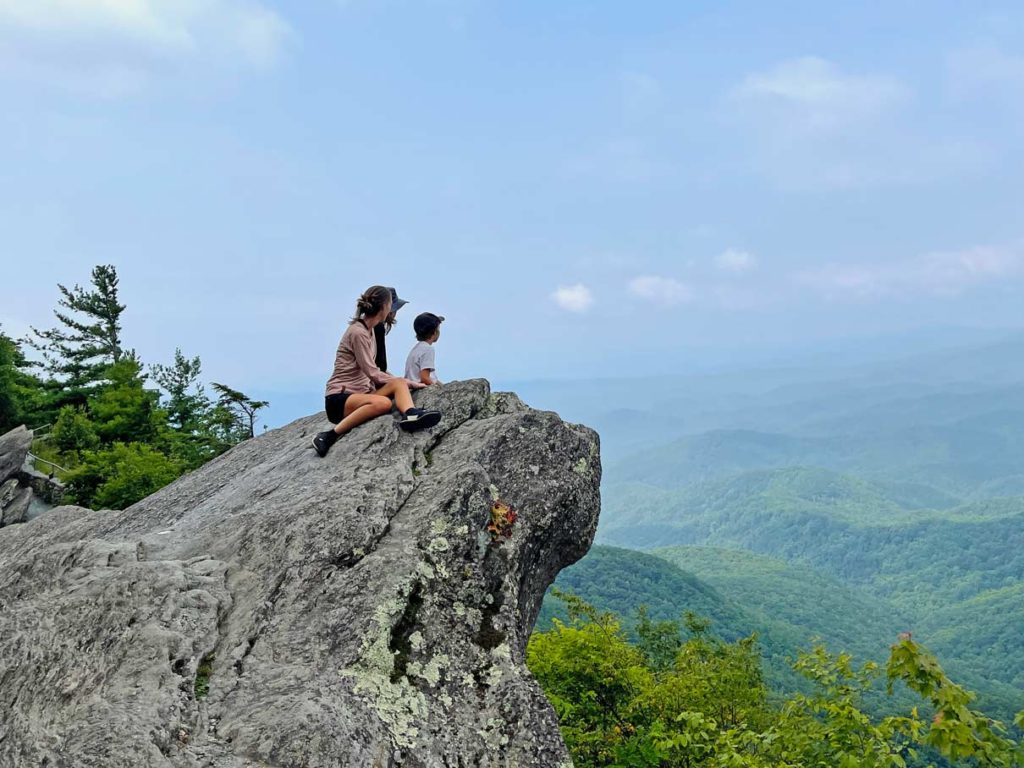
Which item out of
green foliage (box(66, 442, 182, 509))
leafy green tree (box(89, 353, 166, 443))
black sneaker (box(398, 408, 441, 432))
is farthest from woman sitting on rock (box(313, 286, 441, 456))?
leafy green tree (box(89, 353, 166, 443))

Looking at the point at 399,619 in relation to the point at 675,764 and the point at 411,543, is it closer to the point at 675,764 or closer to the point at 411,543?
the point at 411,543

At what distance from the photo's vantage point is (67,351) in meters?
57.4

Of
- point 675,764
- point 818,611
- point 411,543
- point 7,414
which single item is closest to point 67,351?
point 7,414

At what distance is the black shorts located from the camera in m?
11.2

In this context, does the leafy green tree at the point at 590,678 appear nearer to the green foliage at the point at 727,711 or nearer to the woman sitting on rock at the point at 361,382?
the green foliage at the point at 727,711

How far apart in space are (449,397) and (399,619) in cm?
458

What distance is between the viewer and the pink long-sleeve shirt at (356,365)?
36.0 feet

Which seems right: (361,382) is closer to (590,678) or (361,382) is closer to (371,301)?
(371,301)

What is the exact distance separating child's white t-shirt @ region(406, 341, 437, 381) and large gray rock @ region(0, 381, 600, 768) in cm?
195

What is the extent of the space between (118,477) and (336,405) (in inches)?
1033

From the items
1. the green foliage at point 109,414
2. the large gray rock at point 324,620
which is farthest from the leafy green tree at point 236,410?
the large gray rock at point 324,620

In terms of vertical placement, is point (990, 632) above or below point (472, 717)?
below

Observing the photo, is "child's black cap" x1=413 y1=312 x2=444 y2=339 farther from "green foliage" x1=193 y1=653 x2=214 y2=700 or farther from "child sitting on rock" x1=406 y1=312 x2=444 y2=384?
"green foliage" x1=193 y1=653 x2=214 y2=700

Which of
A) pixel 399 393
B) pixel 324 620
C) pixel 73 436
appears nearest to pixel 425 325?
pixel 399 393
